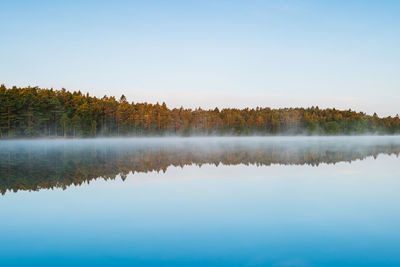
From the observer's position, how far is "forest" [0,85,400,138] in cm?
6750

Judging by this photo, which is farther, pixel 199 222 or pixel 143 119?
pixel 143 119

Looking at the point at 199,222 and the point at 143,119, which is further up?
the point at 143,119

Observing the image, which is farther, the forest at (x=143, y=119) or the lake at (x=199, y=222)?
the forest at (x=143, y=119)

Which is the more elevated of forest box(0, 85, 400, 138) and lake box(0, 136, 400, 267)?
forest box(0, 85, 400, 138)

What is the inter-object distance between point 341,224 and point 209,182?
644 centimetres

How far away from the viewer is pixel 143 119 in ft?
324

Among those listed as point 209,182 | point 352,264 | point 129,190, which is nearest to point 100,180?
point 129,190

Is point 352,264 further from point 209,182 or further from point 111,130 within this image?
point 111,130

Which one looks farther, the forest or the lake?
the forest

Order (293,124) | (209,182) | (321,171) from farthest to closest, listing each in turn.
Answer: (293,124) → (321,171) → (209,182)

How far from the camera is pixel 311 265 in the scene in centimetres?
527

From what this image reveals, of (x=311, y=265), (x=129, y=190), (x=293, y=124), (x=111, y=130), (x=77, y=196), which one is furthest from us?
(x=293, y=124)

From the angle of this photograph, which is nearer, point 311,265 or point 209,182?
point 311,265

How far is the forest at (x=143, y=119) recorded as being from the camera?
6750 cm
